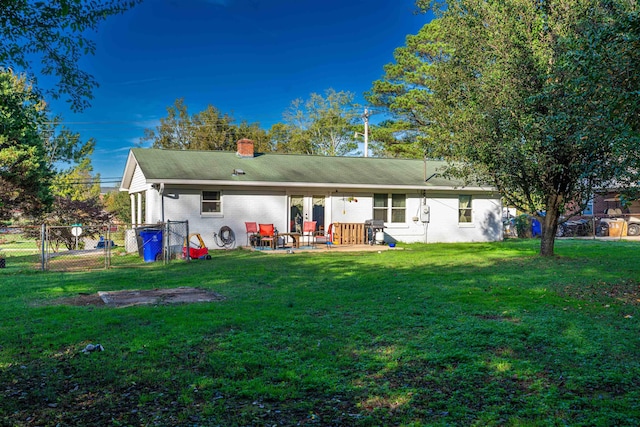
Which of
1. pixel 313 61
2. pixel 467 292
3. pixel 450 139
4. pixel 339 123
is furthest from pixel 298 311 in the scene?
pixel 339 123

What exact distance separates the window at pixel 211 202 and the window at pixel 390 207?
21.1ft

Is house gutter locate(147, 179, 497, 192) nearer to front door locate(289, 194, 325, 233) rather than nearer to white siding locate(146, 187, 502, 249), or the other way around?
white siding locate(146, 187, 502, 249)

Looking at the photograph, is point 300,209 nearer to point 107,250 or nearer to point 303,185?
point 303,185

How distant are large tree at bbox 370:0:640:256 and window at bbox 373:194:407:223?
5314 millimetres

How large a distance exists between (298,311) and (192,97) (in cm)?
3837

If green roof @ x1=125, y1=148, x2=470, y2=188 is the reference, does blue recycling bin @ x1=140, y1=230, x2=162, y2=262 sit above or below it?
below

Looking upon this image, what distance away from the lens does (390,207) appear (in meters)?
19.7

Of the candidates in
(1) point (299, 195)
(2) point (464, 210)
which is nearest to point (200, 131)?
(1) point (299, 195)

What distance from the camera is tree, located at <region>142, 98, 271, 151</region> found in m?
40.3

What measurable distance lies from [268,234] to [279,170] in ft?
11.4

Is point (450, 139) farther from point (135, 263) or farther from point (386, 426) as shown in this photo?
point (386, 426)

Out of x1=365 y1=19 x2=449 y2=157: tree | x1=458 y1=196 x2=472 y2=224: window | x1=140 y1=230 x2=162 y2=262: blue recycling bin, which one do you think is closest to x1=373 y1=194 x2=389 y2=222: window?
x1=458 y1=196 x2=472 y2=224: window

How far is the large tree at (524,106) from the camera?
Answer: 8477 mm

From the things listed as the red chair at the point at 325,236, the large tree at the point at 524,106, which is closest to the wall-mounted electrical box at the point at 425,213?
the red chair at the point at 325,236
